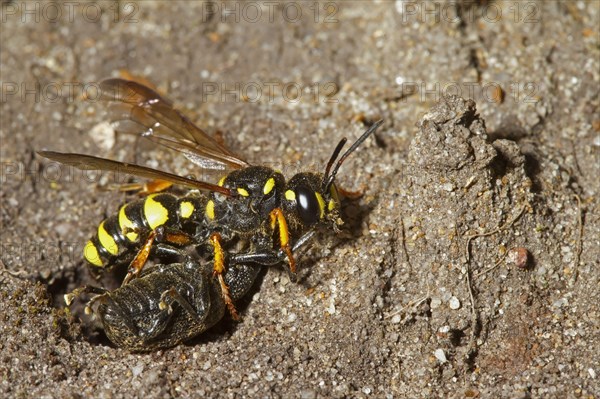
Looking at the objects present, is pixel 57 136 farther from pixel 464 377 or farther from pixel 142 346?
pixel 464 377

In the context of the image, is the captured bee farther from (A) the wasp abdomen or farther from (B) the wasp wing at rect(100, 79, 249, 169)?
(B) the wasp wing at rect(100, 79, 249, 169)

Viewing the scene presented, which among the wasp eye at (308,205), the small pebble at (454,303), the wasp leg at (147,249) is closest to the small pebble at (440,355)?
the small pebble at (454,303)

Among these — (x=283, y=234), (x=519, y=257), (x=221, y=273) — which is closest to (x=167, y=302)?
(x=221, y=273)

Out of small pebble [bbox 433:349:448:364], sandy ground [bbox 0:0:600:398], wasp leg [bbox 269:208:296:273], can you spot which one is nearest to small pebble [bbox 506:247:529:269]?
sandy ground [bbox 0:0:600:398]

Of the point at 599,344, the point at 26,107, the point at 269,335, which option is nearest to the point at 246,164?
the point at 269,335

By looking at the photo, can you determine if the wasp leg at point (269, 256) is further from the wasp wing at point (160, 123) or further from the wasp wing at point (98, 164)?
the wasp wing at point (160, 123)

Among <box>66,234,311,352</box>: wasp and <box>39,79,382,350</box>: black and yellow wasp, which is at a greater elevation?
<box>39,79,382,350</box>: black and yellow wasp
